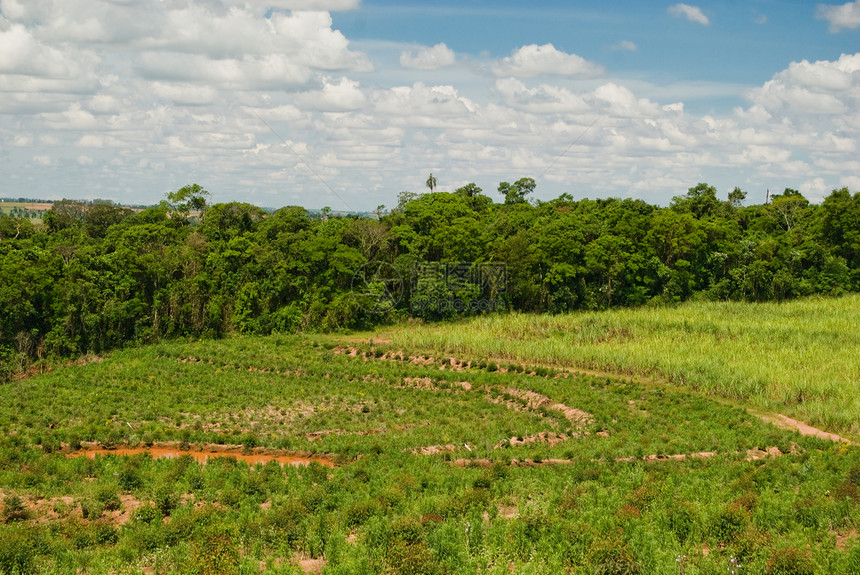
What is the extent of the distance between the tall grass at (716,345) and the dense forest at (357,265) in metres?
3.13

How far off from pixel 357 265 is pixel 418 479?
3127 centimetres

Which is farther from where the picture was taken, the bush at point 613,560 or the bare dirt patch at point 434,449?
the bare dirt patch at point 434,449

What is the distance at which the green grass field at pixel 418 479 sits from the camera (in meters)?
13.1

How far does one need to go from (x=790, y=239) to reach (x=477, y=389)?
39677mm

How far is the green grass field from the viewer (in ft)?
43.1

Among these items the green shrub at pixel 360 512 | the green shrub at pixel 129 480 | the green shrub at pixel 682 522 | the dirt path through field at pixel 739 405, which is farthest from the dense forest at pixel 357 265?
the green shrub at pixel 682 522

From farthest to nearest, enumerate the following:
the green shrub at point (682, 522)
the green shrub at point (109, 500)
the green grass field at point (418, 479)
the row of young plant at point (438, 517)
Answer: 1. the green shrub at point (109, 500)
2. the green shrub at point (682, 522)
3. the green grass field at point (418, 479)
4. the row of young plant at point (438, 517)

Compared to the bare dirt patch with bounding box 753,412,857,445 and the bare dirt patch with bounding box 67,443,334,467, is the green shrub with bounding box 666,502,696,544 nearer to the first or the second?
the bare dirt patch with bounding box 753,412,857,445

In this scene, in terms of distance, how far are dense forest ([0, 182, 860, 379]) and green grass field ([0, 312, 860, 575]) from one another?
29.3ft

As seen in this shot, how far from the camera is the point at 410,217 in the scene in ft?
176

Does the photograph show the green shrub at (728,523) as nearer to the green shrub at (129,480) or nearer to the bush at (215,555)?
the bush at (215,555)

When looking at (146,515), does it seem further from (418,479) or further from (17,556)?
(418,479)

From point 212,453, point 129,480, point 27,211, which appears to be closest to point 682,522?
point 129,480

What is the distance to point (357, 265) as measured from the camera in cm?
4819
